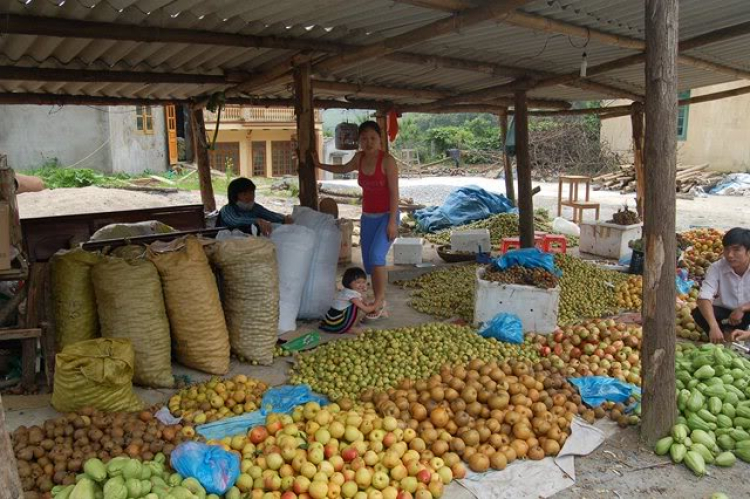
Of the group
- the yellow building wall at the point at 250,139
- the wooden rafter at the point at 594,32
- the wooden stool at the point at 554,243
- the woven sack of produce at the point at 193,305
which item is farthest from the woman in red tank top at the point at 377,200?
the yellow building wall at the point at 250,139

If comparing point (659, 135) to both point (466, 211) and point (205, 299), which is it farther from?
point (466, 211)

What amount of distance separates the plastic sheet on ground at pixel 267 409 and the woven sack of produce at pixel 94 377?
0.53 meters

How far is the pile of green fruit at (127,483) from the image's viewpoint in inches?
93.7

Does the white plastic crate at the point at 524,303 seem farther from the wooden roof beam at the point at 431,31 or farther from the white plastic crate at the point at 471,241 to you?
the white plastic crate at the point at 471,241

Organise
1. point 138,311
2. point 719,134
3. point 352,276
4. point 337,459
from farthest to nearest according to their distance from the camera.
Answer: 1. point 719,134
2. point 352,276
3. point 138,311
4. point 337,459

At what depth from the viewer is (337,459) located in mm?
2830

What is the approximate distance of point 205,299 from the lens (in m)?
4.00

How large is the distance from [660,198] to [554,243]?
5.47 meters

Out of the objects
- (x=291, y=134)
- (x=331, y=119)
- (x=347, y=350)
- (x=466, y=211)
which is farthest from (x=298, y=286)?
(x=331, y=119)

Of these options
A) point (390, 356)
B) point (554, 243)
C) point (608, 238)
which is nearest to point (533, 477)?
point (390, 356)

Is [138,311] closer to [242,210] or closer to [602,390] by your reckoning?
[242,210]

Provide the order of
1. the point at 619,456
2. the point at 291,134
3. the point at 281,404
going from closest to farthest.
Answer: the point at 619,456 < the point at 281,404 < the point at 291,134

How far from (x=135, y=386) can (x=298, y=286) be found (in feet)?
4.99

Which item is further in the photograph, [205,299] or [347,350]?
[347,350]
